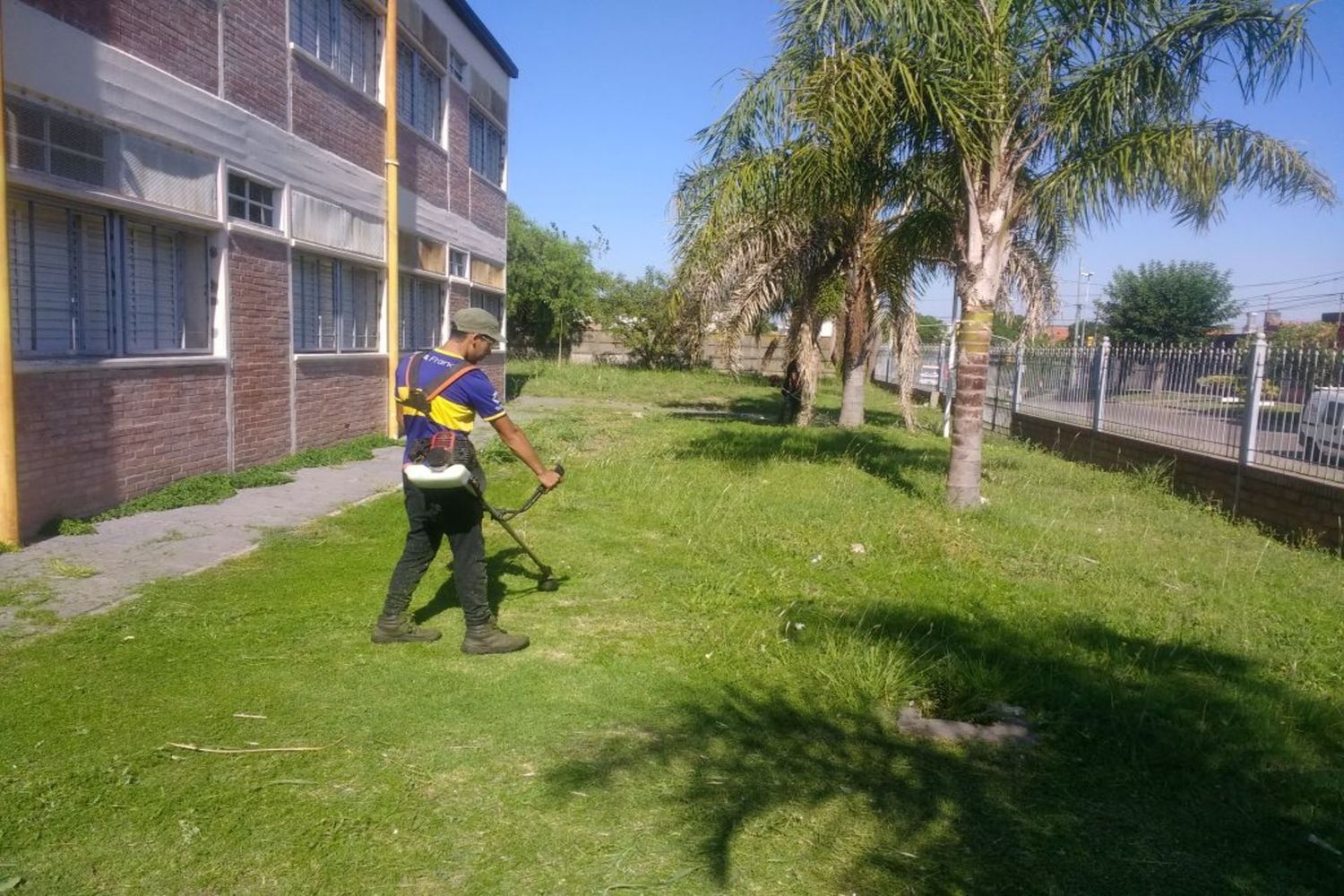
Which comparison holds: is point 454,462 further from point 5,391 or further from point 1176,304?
point 1176,304

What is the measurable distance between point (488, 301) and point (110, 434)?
42.8ft

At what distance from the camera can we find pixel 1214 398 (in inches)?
444

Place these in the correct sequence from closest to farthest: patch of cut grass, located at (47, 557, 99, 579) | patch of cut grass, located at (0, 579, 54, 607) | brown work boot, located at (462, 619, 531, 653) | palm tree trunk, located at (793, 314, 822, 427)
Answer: brown work boot, located at (462, 619, 531, 653) → patch of cut grass, located at (0, 579, 54, 607) → patch of cut grass, located at (47, 557, 99, 579) → palm tree trunk, located at (793, 314, 822, 427)

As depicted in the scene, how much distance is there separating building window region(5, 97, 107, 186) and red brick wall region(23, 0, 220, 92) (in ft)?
1.43

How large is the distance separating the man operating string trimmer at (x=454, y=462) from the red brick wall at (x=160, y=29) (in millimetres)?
4169

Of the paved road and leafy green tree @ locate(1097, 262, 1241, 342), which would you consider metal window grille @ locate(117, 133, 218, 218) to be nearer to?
the paved road

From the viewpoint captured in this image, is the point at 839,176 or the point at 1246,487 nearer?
the point at 839,176

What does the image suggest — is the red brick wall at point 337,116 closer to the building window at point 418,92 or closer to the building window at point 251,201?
the building window at point 251,201

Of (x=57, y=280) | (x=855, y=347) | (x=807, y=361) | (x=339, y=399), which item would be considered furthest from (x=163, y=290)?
(x=855, y=347)

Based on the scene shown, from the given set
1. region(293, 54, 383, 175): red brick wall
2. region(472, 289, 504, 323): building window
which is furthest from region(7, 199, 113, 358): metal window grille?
region(472, 289, 504, 323): building window

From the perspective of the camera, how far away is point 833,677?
4.92 m

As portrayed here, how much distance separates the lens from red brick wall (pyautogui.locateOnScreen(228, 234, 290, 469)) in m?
9.58

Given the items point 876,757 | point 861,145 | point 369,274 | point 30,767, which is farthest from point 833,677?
point 369,274

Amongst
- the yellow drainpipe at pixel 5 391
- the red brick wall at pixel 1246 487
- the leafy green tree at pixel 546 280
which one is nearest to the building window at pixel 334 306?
the yellow drainpipe at pixel 5 391
